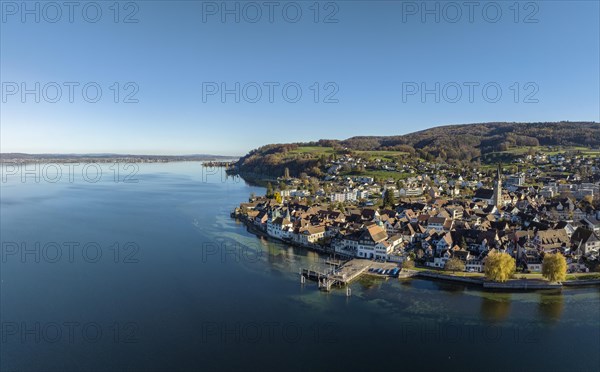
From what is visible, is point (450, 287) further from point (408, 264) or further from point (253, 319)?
point (253, 319)

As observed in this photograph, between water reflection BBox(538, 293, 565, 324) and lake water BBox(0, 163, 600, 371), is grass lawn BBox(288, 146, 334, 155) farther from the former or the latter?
water reflection BBox(538, 293, 565, 324)

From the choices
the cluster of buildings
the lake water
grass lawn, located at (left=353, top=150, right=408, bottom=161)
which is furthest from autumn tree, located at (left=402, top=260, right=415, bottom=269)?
grass lawn, located at (left=353, top=150, right=408, bottom=161)

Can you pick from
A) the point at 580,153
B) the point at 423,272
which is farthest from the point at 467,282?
the point at 580,153

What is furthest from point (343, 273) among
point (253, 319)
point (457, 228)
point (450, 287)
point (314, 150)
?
point (314, 150)

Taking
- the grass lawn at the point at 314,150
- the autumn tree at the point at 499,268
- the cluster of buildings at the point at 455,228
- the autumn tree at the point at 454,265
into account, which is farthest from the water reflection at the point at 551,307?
the grass lawn at the point at 314,150

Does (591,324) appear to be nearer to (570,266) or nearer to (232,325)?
(570,266)

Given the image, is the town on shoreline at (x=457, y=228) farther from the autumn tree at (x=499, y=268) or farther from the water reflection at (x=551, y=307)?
the water reflection at (x=551, y=307)
